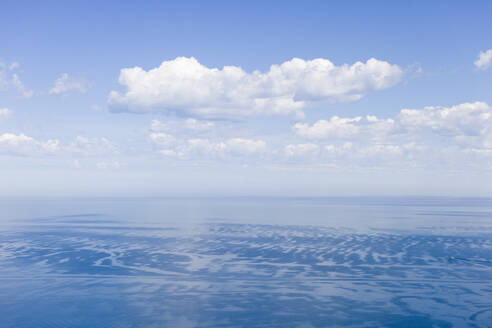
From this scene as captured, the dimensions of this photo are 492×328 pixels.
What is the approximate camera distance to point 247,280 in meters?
39.4

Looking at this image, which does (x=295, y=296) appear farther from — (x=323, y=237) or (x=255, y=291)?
(x=323, y=237)

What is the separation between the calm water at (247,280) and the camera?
3058 cm

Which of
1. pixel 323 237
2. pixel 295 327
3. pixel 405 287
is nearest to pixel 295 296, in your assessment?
Answer: pixel 295 327

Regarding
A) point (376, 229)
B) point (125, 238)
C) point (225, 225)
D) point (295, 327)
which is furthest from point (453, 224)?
point (295, 327)

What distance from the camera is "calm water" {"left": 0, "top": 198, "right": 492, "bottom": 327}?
100 feet

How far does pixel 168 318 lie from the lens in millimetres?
30344

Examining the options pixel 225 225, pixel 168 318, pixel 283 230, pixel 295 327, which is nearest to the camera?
pixel 295 327

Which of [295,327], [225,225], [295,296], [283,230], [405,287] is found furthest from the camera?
[225,225]

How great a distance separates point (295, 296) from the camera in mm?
34812

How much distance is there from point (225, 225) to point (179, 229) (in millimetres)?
10199

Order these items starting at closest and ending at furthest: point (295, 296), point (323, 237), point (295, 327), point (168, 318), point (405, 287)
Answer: point (295, 327), point (168, 318), point (295, 296), point (405, 287), point (323, 237)

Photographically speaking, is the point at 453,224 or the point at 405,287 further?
the point at 453,224

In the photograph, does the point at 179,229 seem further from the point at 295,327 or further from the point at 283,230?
the point at 295,327

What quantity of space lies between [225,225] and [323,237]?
24001 mm
